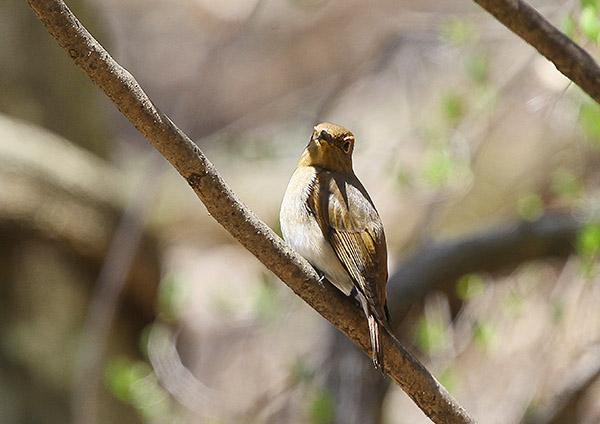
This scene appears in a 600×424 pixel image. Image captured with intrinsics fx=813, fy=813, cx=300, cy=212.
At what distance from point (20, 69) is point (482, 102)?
279cm

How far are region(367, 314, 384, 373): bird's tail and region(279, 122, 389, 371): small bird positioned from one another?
0.57 ft

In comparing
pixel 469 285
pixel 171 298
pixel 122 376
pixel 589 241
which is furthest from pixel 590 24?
pixel 122 376

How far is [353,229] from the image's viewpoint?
2939mm

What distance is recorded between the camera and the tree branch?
1802 millimetres

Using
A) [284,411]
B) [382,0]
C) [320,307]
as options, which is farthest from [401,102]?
[320,307]

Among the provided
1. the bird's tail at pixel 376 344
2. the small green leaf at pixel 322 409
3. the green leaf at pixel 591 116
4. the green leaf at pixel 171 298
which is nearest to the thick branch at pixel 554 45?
the bird's tail at pixel 376 344

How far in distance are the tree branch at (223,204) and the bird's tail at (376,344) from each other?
0.04m

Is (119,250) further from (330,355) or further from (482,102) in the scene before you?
(482,102)

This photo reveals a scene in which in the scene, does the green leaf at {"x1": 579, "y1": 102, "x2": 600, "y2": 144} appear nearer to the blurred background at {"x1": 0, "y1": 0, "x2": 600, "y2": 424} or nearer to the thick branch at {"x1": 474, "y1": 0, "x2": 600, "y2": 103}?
the blurred background at {"x1": 0, "y1": 0, "x2": 600, "y2": 424}

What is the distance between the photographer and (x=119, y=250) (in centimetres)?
421

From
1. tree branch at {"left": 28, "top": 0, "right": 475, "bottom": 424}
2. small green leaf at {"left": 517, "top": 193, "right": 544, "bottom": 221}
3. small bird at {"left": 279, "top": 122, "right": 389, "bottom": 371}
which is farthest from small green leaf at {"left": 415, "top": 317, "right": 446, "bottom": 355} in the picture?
tree branch at {"left": 28, "top": 0, "right": 475, "bottom": 424}

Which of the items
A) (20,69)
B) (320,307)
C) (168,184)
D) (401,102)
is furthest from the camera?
(401,102)

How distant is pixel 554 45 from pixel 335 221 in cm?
136

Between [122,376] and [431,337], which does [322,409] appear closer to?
[431,337]
